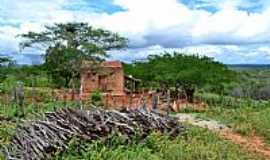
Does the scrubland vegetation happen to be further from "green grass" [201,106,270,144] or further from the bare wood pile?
the bare wood pile

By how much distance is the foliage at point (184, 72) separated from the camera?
2795cm

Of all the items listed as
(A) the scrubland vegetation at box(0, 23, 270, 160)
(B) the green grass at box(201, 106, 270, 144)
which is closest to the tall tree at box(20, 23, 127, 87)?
(A) the scrubland vegetation at box(0, 23, 270, 160)

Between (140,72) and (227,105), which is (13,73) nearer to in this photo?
(140,72)

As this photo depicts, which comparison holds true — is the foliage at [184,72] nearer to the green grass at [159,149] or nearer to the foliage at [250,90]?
the foliage at [250,90]

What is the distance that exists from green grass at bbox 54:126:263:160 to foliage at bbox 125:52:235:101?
631 inches

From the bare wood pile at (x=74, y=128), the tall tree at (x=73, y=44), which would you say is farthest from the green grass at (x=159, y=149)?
the tall tree at (x=73, y=44)

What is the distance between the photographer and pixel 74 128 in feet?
29.2

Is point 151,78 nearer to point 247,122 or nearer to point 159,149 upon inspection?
point 247,122

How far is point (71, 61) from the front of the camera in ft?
87.9

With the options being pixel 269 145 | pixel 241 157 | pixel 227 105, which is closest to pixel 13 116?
pixel 241 157

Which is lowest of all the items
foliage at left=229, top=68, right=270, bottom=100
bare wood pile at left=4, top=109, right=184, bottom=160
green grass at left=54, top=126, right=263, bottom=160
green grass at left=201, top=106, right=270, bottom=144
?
foliage at left=229, top=68, right=270, bottom=100

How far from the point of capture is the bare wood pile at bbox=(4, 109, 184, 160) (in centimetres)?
796

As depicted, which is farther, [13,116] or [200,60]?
[200,60]

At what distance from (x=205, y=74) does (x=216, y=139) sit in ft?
52.8
